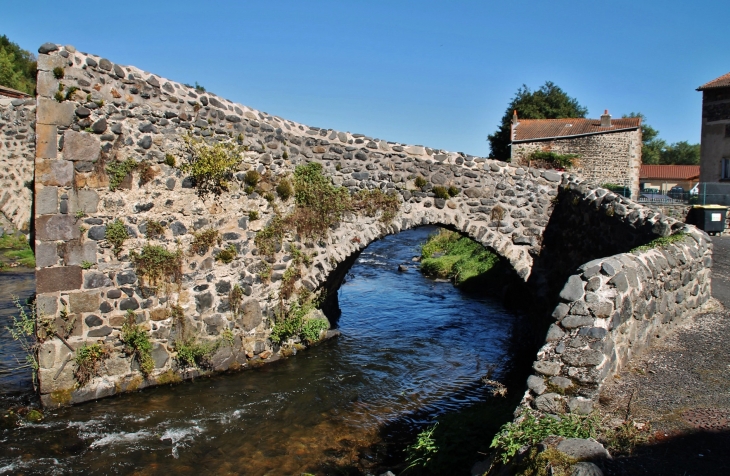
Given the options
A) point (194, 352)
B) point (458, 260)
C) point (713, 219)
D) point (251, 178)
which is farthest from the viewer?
point (458, 260)

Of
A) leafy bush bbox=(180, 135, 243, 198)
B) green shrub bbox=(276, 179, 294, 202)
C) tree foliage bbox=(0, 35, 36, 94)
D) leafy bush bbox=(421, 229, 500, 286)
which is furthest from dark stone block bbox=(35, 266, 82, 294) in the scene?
tree foliage bbox=(0, 35, 36, 94)

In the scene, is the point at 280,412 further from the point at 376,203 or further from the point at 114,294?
the point at 376,203

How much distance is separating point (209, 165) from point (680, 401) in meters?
6.96

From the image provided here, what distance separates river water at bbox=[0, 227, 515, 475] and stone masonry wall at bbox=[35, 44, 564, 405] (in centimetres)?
63

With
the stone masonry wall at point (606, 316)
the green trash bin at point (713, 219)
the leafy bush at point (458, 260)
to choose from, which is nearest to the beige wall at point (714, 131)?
the green trash bin at point (713, 219)

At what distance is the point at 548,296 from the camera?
1047 cm

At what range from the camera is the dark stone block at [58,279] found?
7.68 metres

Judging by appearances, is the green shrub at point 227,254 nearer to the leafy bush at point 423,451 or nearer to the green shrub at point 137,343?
the green shrub at point 137,343

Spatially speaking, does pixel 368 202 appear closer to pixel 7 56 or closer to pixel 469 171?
pixel 469 171

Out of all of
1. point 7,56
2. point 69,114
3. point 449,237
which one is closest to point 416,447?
point 69,114

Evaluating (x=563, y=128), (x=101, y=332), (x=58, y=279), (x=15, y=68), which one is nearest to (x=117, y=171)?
(x=58, y=279)

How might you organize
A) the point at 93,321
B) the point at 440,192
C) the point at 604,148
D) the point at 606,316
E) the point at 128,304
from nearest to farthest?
the point at 606,316 < the point at 93,321 < the point at 128,304 < the point at 440,192 < the point at 604,148

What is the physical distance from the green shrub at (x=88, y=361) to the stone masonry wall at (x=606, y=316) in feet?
20.2

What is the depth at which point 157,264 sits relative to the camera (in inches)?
331
